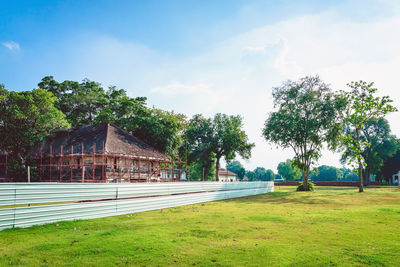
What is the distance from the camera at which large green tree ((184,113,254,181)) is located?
46.8 meters

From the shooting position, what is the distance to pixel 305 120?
31.9m

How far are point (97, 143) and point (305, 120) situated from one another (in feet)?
76.0

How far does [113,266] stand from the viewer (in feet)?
15.2

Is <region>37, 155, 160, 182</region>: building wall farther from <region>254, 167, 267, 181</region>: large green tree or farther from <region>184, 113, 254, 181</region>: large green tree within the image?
<region>254, 167, 267, 181</region>: large green tree

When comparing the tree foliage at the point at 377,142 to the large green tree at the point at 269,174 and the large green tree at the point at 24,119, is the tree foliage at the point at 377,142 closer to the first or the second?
the large green tree at the point at 24,119

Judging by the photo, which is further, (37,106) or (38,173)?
(38,173)

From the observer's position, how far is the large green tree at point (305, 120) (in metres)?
30.7

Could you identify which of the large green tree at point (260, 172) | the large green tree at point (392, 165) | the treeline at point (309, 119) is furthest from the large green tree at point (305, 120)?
the large green tree at point (260, 172)

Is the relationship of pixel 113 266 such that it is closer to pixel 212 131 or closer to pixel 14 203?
pixel 14 203

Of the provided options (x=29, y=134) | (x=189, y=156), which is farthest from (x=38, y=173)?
(x=189, y=156)

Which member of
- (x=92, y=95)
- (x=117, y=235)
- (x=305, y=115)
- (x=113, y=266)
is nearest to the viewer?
(x=113, y=266)

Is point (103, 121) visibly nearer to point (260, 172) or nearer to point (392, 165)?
point (392, 165)

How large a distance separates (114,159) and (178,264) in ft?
88.1

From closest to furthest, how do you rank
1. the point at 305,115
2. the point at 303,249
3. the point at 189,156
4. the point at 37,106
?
the point at 303,249
the point at 37,106
the point at 305,115
the point at 189,156
